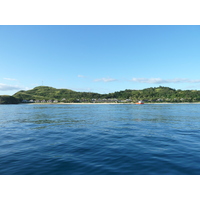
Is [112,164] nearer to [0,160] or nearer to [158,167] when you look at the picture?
[158,167]

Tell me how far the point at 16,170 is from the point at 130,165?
8.60m

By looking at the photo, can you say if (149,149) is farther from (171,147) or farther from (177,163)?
(177,163)

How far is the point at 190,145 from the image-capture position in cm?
1712

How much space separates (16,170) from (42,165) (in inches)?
70.3

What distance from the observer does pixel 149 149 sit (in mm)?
15711

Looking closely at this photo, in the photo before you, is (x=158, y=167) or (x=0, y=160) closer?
(x=158, y=167)
